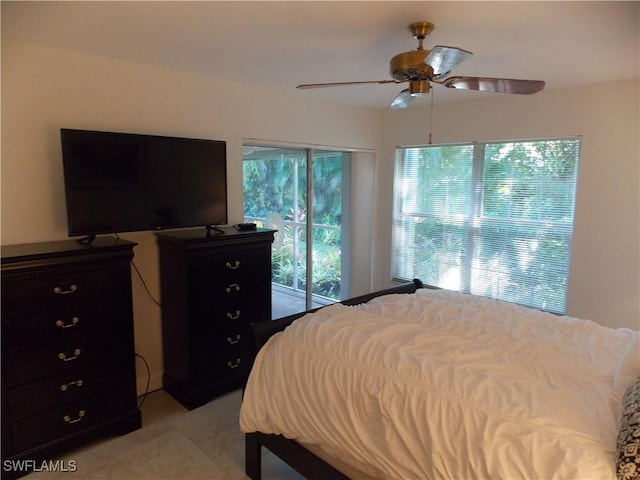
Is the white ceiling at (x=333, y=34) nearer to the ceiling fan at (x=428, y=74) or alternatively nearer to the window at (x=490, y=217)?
the ceiling fan at (x=428, y=74)

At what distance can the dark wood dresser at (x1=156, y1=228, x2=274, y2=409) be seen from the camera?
2842 millimetres

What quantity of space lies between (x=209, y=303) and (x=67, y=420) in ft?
3.49

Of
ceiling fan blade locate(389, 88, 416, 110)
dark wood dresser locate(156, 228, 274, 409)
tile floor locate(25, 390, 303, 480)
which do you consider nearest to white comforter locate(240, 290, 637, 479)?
tile floor locate(25, 390, 303, 480)

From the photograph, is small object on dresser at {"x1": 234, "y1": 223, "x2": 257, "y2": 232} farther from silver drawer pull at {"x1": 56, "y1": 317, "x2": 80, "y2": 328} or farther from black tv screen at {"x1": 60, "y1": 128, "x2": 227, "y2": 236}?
silver drawer pull at {"x1": 56, "y1": 317, "x2": 80, "y2": 328}

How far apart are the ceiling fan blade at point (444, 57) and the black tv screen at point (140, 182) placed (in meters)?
1.78

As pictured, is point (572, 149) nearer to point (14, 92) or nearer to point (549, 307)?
point (549, 307)

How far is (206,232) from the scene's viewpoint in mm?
3049

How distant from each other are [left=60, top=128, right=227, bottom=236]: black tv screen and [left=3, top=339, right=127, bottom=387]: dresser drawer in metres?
0.69

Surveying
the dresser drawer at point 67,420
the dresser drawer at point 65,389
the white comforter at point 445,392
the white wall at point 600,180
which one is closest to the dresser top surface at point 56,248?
the dresser drawer at point 65,389

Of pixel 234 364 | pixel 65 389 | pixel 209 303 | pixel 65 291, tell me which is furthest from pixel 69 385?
pixel 234 364

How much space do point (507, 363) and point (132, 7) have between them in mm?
2364

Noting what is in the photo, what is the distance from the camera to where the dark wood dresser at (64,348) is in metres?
2.11

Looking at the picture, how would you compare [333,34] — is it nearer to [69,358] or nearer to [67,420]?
[69,358]

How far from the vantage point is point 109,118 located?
2.76 metres
